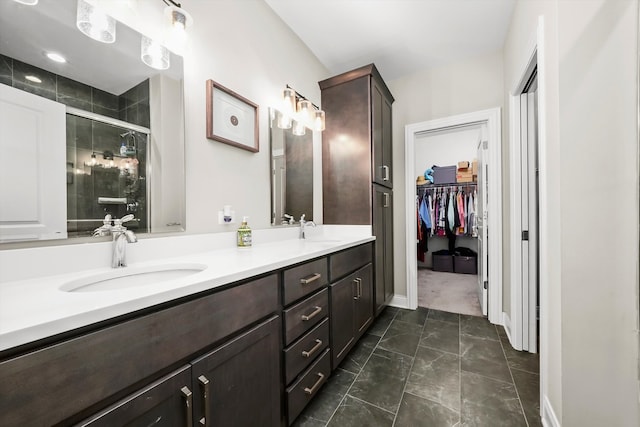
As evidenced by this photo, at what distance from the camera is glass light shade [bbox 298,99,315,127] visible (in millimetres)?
2125

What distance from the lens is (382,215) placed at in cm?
251

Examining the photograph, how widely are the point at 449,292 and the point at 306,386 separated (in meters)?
2.72

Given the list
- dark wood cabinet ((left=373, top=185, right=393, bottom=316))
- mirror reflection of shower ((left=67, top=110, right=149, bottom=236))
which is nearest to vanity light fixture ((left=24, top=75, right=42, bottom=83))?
mirror reflection of shower ((left=67, top=110, right=149, bottom=236))

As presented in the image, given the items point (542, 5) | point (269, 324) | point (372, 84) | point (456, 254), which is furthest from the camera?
point (456, 254)

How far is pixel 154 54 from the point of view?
3.87 feet

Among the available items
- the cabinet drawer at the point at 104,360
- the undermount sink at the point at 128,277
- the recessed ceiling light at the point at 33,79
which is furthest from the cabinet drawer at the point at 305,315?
the recessed ceiling light at the point at 33,79

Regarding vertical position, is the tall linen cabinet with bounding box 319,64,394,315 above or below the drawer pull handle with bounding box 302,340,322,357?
above

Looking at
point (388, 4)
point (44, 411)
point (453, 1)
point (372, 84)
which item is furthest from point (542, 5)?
point (44, 411)

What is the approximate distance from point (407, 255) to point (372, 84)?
5.85 ft

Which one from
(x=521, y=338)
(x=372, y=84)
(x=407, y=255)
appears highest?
(x=372, y=84)

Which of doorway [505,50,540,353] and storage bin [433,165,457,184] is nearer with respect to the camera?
doorway [505,50,540,353]

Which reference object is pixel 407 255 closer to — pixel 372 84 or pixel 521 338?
pixel 521 338

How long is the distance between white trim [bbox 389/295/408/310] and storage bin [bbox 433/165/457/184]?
2634 mm

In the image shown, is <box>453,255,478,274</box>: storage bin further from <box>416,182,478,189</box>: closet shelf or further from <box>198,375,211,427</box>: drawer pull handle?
<box>198,375,211,427</box>: drawer pull handle
